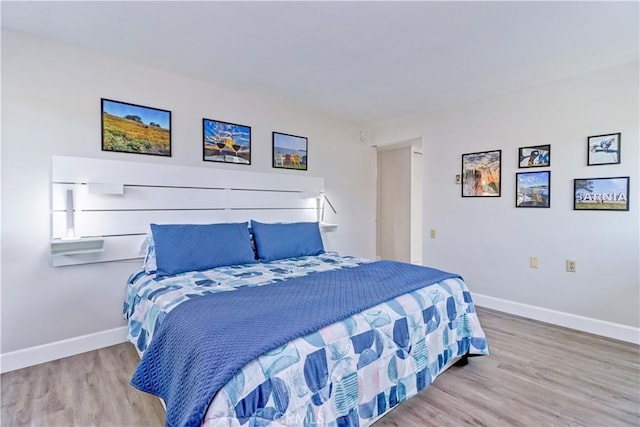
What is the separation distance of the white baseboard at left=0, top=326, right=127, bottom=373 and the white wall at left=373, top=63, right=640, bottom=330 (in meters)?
3.51

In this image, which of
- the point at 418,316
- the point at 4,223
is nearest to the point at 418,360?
the point at 418,316

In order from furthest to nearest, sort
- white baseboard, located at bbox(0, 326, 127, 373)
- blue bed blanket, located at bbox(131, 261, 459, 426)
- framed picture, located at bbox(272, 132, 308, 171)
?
framed picture, located at bbox(272, 132, 308, 171) < white baseboard, located at bbox(0, 326, 127, 373) < blue bed blanket, located at bbox(131, 261, 459, 426)

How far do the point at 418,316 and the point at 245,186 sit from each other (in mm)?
2222

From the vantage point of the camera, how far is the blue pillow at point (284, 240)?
288cm

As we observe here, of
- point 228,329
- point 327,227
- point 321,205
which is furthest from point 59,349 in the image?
point 321,205

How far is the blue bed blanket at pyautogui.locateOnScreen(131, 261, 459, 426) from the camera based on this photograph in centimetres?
111

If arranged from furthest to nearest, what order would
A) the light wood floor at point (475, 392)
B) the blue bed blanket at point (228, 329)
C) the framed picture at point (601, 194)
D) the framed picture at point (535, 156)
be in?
the framed picture at point (535, 156) → the framed picture at point (601, 194) → the light wood floor at point (475, 392) → the blue bed blanket at point (228, 329)

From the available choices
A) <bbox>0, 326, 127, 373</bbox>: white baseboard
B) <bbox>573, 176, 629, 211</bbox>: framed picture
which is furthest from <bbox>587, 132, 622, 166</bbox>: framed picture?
<bbox>0, 326, 127, 373</bbox>: white baseboard

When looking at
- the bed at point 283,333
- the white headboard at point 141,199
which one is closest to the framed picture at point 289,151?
the white headboard at point 141,199

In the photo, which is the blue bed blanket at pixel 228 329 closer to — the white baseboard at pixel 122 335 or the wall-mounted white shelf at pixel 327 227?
the white baseboard at pixel 122 335

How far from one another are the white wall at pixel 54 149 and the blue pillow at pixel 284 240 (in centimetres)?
92

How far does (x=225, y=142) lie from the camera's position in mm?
3223

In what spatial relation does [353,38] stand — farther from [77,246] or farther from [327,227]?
[77,246]

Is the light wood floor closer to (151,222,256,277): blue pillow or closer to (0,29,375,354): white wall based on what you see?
(0,29,375,354): white wall
